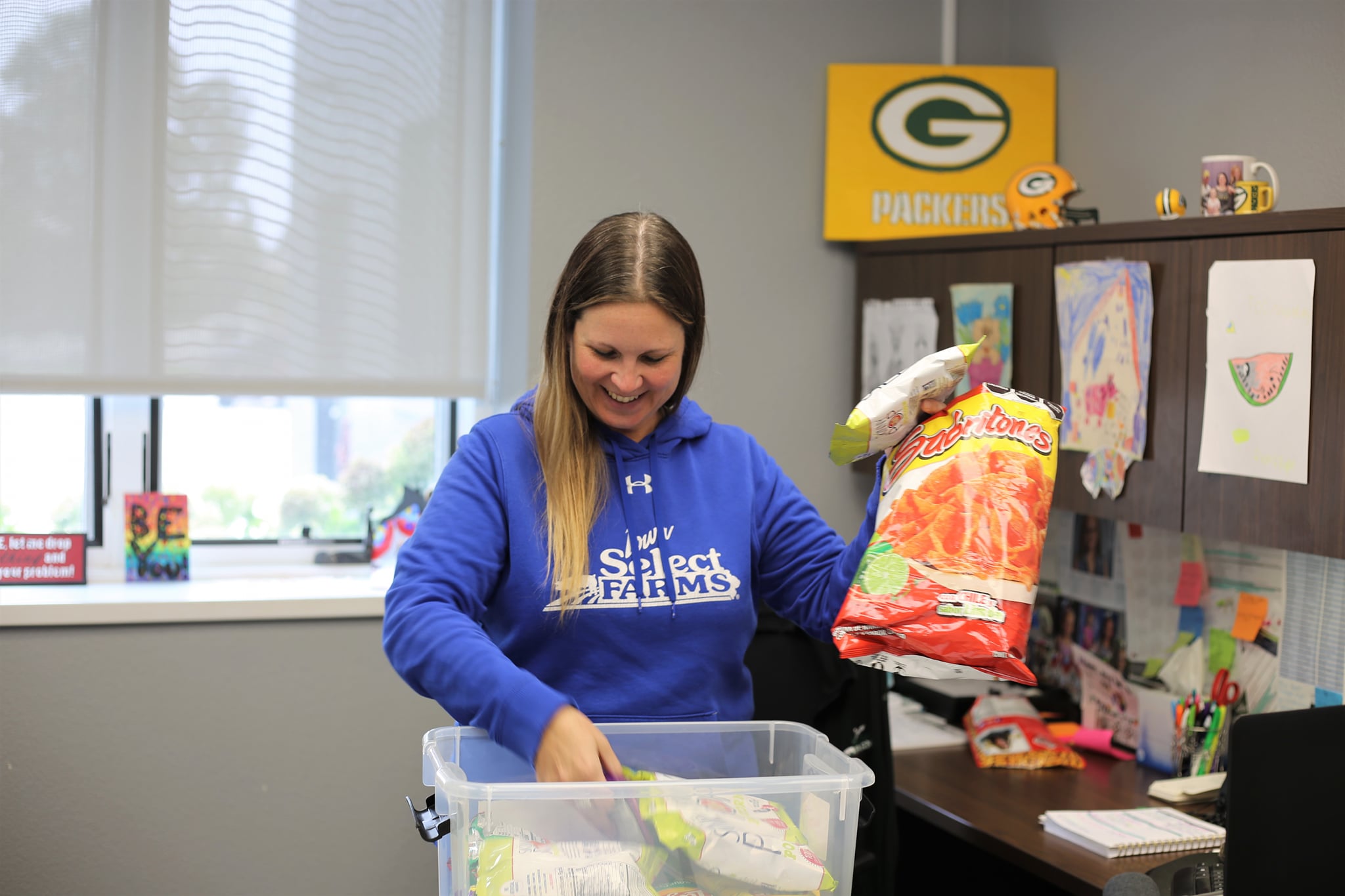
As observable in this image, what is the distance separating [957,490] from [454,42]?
6.05 feet

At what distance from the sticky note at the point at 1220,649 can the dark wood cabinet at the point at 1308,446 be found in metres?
0.39

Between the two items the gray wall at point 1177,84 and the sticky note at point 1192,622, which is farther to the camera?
the sticky note at point 1192,622

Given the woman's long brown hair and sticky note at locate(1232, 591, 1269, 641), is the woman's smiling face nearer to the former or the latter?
the woman's long brown hair

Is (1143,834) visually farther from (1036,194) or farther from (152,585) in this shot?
(152,585)

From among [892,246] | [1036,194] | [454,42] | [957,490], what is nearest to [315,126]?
[454,42]

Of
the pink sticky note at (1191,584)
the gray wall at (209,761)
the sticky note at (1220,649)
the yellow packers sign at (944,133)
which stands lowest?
the gray wall at (209,761)

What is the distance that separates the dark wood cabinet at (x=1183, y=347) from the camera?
158 cm

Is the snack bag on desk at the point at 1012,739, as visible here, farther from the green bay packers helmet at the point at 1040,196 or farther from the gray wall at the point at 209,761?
the gray wall at the point at 209,761

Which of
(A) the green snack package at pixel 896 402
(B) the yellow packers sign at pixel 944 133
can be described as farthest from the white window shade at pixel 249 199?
(A) the green snack package at pixel 896 402

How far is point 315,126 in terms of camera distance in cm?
241

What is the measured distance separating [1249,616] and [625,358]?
4.53 feet

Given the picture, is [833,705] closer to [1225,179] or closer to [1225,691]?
[1225,691]

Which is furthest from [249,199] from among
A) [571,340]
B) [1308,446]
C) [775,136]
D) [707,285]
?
[1308,446]

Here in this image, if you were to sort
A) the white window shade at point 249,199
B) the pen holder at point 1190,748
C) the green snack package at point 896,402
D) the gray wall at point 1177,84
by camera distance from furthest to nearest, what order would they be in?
the white window shade at point 249,199, the pen holder at point 1190,748, the gray wall at point 1177,84, the green snack package at point 896,402
